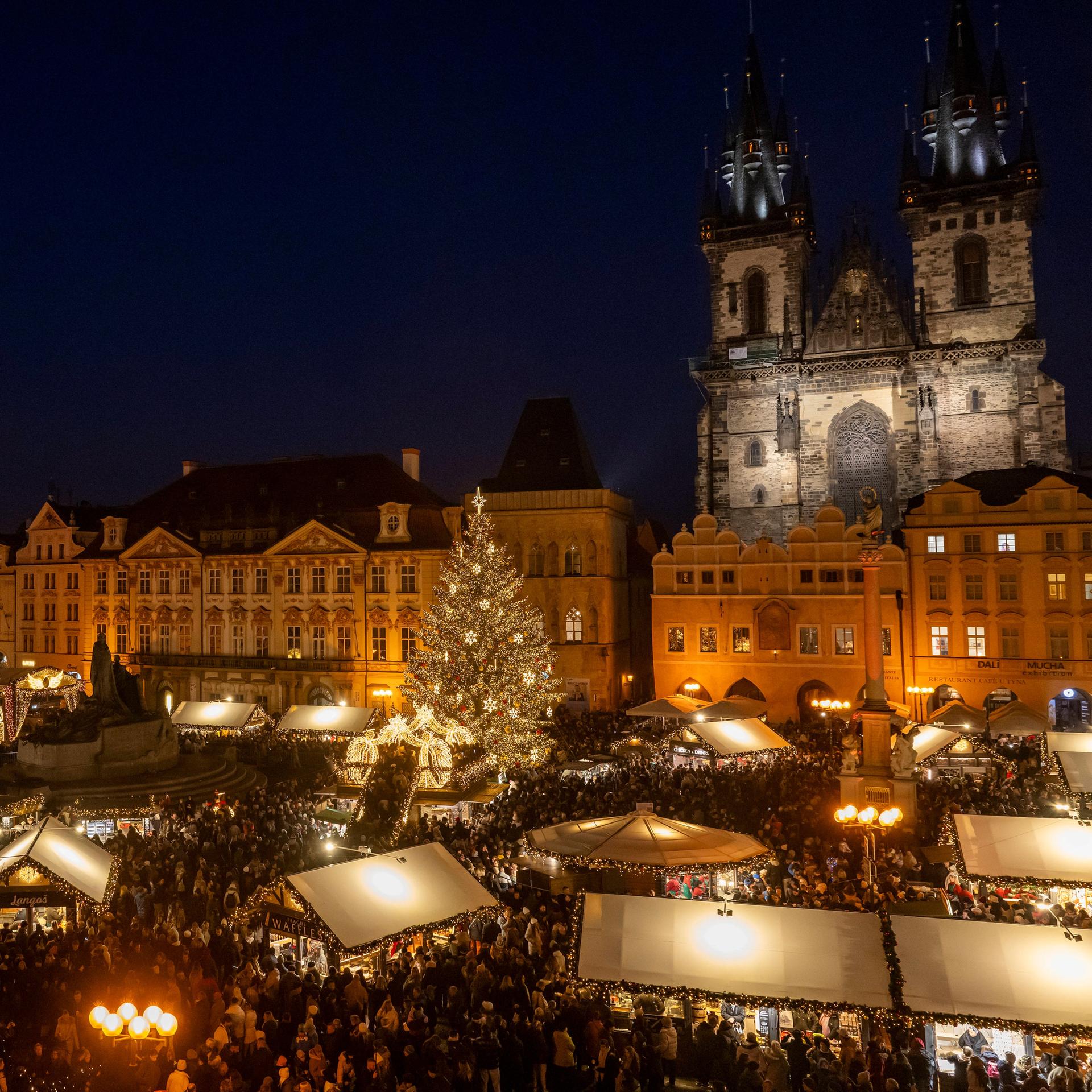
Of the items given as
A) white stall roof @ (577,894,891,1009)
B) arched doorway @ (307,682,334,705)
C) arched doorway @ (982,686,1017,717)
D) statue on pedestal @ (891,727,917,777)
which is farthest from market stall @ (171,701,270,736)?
arched doorway @ (982,686,1017,717)

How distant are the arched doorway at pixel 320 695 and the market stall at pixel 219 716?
8.86 meters

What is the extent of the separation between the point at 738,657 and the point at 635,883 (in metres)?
22.5

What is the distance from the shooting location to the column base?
20391 millimetres

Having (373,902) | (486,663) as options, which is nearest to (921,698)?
(486,663)

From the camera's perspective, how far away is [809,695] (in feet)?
119

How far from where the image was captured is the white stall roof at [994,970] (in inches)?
380

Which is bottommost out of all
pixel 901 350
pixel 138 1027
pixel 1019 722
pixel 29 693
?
pixel 138 1027

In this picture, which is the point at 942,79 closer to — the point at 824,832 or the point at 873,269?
the point at 873,269

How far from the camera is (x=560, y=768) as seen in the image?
1011 inches

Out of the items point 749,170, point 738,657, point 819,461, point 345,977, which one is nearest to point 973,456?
point 819,461

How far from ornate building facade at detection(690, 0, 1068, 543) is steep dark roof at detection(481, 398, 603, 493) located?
344 inches

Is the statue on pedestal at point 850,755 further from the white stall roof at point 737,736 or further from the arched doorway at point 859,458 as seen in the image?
the arched doorway at point 859,458

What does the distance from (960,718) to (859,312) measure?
24.8m

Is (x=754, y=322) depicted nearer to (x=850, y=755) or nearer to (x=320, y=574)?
(x=320, y=574)
